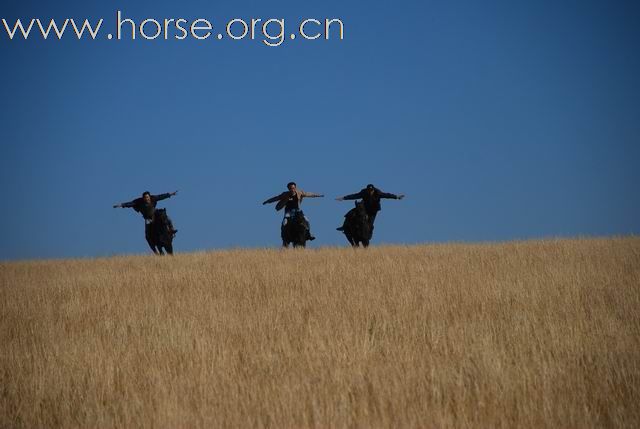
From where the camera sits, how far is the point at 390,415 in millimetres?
4816

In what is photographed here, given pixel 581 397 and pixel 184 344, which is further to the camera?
pixel 184 344

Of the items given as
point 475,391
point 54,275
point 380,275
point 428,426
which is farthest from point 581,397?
point 54,275

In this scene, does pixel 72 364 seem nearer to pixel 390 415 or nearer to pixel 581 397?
pixel 390 415

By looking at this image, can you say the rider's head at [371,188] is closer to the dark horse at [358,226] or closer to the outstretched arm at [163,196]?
the dark horse at [358,226]

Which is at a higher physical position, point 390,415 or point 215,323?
point 215,323

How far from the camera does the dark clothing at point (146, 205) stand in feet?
73.4

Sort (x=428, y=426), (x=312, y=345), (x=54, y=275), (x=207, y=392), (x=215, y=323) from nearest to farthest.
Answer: (x=428, y=426) → (x=207, y=392) → (x=312, y=345) → (x=215, y=323) → (x=54, y=275)

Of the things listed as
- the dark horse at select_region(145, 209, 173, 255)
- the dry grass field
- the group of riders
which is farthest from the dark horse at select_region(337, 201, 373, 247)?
the dry grass field

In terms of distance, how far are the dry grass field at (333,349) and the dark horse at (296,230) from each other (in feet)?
27.8

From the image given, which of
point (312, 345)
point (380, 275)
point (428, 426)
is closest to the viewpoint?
point (428, 426)

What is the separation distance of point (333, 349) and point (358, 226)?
1538 cm

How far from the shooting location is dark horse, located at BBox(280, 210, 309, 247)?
21.5 meters

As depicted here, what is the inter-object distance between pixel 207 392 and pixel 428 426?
1.75 meters

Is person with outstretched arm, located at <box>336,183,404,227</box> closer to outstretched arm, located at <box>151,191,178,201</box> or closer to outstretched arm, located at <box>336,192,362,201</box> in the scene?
outstretched arm, located at <box>336,192,362,201</box>
